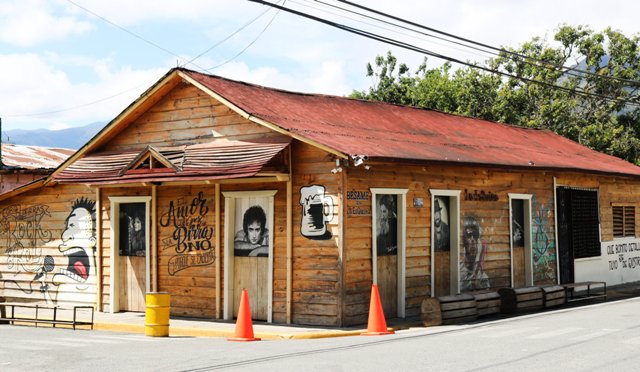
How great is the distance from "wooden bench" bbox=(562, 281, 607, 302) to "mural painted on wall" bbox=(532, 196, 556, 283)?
0.80m

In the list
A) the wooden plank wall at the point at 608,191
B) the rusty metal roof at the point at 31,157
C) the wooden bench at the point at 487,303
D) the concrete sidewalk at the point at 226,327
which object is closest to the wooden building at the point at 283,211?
the wooden plank wall at the point at 608,191

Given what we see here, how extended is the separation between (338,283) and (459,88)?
34.2m

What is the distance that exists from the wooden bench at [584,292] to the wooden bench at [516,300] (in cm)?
181

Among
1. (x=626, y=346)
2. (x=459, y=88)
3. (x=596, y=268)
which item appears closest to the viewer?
(x=626, y=346)

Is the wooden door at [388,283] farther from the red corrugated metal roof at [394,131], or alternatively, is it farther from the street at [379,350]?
the red corrugated metal roof at [394,131]

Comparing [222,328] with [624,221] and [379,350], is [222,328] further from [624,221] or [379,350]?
[624,221]

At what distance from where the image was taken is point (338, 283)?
16.2 meters

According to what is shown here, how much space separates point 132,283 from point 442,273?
7.28 metres

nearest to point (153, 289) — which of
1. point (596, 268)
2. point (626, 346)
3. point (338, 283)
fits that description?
point (338, 283)

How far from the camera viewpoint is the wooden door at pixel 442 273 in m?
19.2

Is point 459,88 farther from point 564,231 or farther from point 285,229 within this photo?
point 285,229

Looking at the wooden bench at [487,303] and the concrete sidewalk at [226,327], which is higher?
the wooden bench at [487,303]

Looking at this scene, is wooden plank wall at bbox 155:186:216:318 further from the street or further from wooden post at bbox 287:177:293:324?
the street

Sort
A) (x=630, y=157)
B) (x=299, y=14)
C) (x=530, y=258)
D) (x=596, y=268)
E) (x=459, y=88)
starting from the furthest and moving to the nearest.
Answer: (x=459, y=88)
(x=630, y=157)
(x=596, y=268)
(x=530, y=258)
(x=299, y=14)
